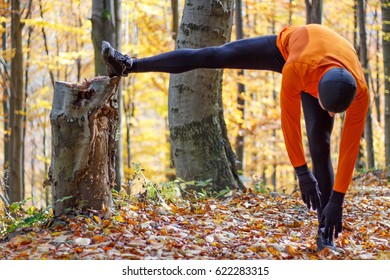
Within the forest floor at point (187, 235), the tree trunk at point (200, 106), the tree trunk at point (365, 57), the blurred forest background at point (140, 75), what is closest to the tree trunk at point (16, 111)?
the blurred forest background at point (140, 75)

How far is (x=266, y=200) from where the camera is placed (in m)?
6.10

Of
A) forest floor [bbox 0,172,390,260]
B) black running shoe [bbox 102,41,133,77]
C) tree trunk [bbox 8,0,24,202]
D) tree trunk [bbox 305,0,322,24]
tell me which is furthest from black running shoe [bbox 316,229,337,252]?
tree trunk [bbox 305,0,322,24]

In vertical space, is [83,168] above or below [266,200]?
above

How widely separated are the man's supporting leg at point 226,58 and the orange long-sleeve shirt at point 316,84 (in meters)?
0.38

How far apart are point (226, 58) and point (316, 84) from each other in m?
0.95

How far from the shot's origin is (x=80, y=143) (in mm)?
4180

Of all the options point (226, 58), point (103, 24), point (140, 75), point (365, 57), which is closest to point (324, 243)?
point (226, 58)

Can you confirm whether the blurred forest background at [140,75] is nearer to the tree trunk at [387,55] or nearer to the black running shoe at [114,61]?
the tree trunk at [387,55]

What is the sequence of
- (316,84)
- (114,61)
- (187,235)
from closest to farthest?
(316,84) → (187,235) → (114,61)

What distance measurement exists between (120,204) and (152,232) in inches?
25.0

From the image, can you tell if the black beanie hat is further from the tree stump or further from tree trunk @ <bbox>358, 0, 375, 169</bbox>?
tree trunk @ <bbox>358, 0, 375, 169</bbox>

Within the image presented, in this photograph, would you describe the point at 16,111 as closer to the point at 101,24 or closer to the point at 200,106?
the point at 101,24

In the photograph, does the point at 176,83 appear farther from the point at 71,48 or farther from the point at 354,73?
the point at 71,48
